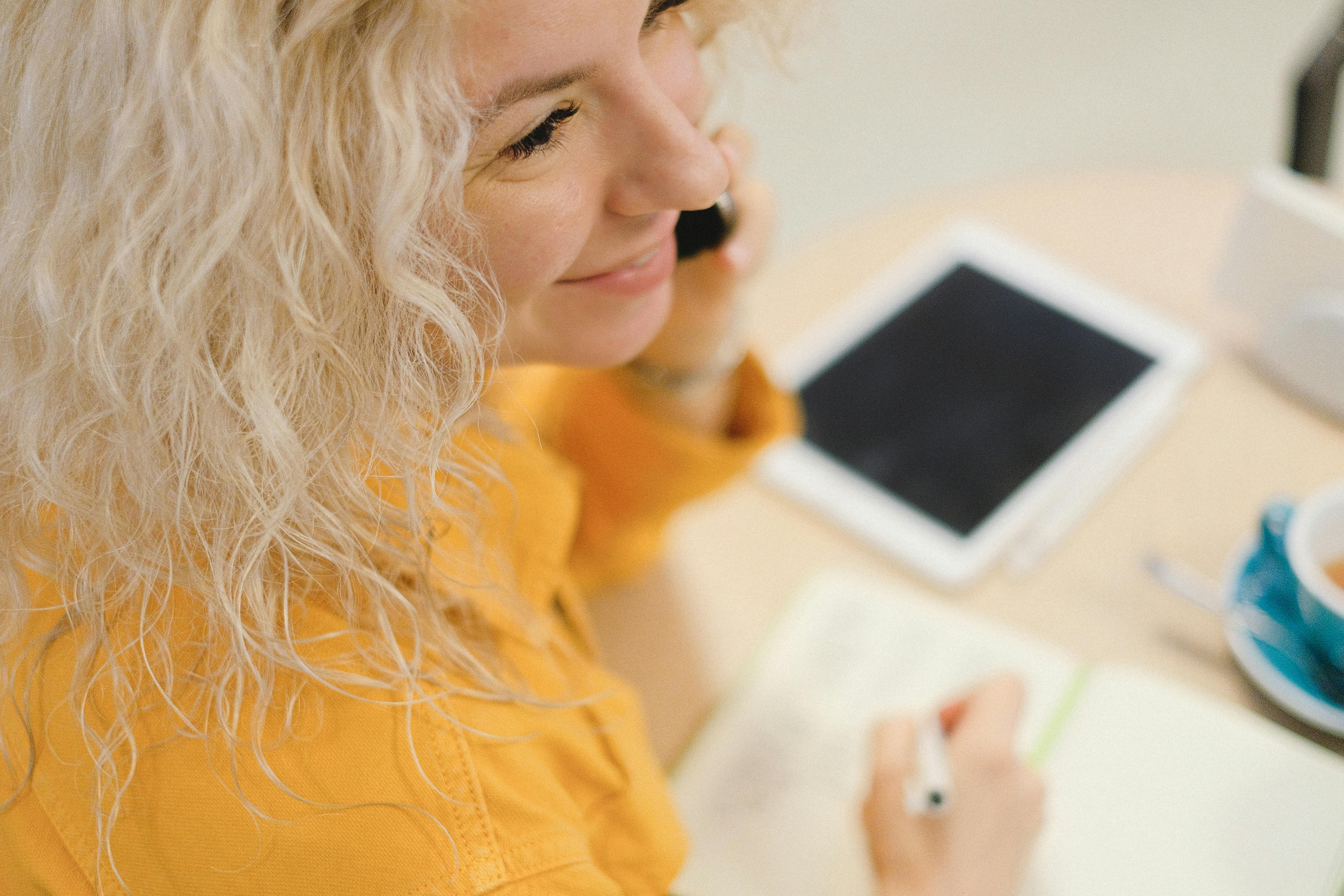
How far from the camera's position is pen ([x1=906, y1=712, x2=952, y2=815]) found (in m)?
0.66

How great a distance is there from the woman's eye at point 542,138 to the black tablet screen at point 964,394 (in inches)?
18.0

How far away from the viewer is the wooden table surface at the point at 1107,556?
2.52ft

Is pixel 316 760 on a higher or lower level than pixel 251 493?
lower

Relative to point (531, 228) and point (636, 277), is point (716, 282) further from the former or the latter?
point (531, 228)

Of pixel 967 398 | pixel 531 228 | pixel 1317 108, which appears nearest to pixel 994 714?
pixel 967 398

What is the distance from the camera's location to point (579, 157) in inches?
20.4

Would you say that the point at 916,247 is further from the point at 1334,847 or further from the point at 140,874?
the point at 140,874

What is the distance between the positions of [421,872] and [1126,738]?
0.45 m

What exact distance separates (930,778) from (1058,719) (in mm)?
120

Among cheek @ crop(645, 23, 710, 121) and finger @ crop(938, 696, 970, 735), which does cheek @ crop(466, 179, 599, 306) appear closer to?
cheek @ crop(645, 23, 710, 121)

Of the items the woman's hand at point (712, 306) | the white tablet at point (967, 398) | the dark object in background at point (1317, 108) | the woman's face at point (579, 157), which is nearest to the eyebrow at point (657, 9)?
the woman's face at point (579, 157)

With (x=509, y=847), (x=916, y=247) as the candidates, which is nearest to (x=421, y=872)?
(x=509, y=847)

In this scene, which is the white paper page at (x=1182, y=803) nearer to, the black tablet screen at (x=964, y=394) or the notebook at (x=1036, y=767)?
the notebook at (x=1036, y=767)

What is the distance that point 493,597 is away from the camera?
63 centimetres
